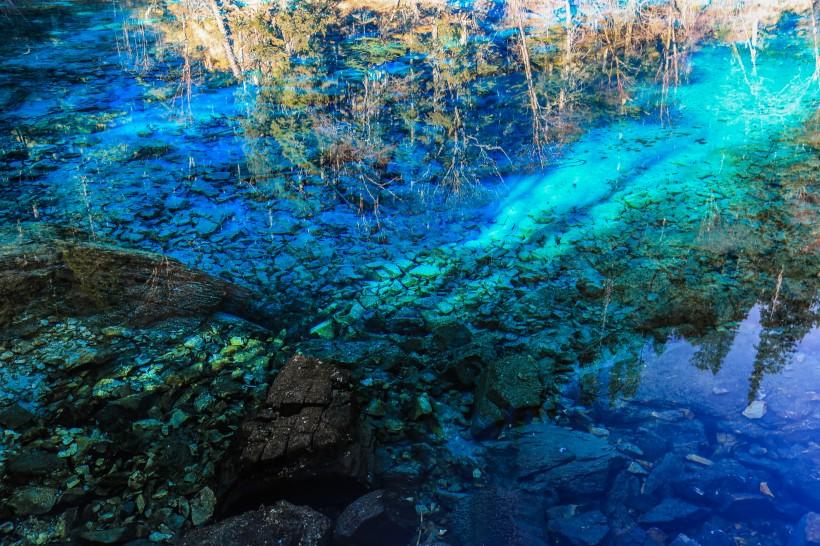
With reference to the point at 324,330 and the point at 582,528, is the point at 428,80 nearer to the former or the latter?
the point at 324,330

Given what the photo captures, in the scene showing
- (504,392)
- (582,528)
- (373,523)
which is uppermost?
(504,392)

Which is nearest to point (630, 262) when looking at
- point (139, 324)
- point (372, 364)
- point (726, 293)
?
point (726, 293)

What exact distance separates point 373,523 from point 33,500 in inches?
68.9

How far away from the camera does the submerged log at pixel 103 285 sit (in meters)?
3.88

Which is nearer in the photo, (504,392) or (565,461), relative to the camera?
(565,461)

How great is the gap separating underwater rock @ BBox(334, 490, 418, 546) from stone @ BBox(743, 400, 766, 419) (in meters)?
2.27

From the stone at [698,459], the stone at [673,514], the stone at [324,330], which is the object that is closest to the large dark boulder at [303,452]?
the stone at [324,330]

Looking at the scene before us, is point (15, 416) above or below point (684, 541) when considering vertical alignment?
above

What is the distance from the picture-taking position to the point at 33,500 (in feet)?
8.78

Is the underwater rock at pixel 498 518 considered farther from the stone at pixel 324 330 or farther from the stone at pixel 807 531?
the stone at pixel 324 330

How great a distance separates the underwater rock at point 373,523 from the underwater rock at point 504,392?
0.79 meters

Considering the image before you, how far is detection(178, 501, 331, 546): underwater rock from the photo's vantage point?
2.37m

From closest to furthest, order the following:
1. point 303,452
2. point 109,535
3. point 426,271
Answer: point 109,535
point 303,452
point 426,271

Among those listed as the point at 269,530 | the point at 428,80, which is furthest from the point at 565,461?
the point at 428,80
